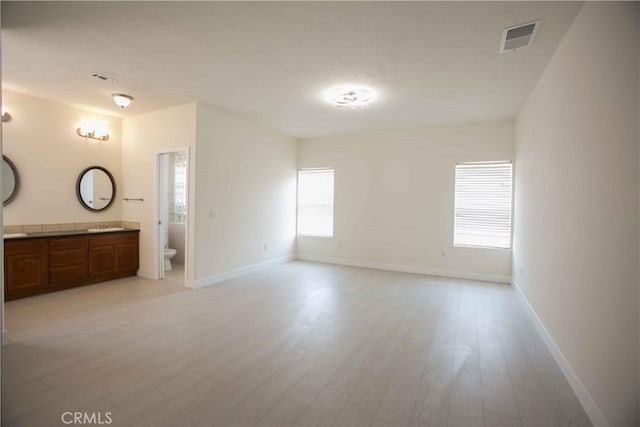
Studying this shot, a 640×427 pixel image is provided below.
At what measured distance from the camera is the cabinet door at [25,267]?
12.8ft

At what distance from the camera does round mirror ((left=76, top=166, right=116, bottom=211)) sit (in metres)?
4.94

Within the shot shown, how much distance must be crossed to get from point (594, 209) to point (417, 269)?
392cm

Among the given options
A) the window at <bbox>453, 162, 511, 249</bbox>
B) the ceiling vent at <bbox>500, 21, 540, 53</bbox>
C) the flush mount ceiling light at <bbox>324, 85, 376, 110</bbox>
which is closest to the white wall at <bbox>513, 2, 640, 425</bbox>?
the ceiling vent at <bbox>500, 21, 540, 53</bbox>

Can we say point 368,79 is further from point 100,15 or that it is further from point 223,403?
point 223,403

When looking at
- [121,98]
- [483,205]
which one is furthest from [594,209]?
[121,98]

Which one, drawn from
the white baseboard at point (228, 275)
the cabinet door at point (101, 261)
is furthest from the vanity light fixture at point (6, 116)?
the white baseboard at point (228, 275)

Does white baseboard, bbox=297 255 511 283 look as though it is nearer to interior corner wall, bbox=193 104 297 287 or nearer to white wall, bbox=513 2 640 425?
interior corner wall, bbox=193 104 297 287

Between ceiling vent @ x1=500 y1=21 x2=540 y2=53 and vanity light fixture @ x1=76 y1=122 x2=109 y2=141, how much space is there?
580 centimetres

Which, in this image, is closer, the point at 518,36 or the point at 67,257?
the point at 518,36

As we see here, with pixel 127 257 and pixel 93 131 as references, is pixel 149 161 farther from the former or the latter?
pixel 127 257

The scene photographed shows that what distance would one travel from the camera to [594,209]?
2.00m

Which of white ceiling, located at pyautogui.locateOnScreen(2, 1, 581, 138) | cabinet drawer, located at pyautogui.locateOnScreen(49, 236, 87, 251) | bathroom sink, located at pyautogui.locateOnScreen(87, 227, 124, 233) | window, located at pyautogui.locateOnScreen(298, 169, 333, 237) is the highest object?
white ceiling, located at pyautogui.locateOnScreen(2, 1, 581, 138)

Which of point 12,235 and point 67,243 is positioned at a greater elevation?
point 12,235

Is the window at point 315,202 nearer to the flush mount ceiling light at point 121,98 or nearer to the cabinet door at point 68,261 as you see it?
the flush mount ceiling light at point 121,98
